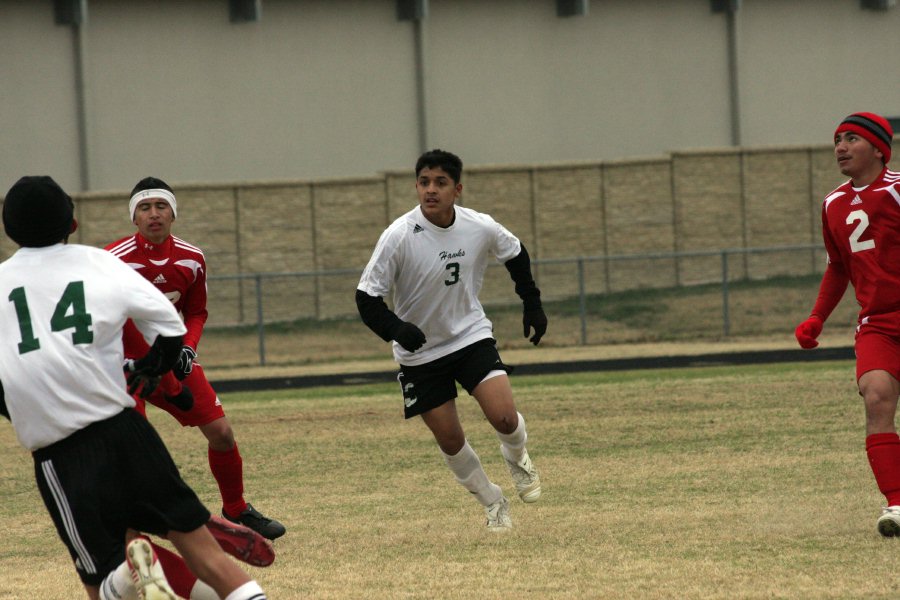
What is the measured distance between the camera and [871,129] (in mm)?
7738

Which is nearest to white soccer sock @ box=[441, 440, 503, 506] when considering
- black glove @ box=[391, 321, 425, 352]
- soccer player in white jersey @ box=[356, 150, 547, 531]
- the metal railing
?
soccer player in white jersey @ box=[356, 150, 547, 531]

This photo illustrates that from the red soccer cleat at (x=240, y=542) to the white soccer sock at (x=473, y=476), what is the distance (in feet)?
7.48

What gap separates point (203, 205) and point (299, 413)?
45.7 ft

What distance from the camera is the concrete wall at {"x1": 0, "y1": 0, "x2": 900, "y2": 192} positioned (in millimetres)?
28297

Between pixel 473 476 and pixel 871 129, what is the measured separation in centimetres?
289

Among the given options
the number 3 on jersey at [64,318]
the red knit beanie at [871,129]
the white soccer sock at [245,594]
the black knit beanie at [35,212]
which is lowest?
the white soccer sock at [245,594]

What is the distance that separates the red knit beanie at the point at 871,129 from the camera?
25.3ft

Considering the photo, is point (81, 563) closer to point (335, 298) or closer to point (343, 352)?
point (343, 352)

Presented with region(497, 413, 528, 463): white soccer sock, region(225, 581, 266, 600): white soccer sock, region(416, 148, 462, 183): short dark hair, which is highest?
region(416, 148, 462, 183): short dark hair

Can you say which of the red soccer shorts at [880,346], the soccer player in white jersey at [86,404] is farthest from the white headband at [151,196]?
the red soccer shorts at [880,346]

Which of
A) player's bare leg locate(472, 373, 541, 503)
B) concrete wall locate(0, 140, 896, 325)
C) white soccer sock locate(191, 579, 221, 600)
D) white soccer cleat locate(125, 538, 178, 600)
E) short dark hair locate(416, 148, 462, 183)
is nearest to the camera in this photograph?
white soccer cleat locate(125, 538, 178, 600)

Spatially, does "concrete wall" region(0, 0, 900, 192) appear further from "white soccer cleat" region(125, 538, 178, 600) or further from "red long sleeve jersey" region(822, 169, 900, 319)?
"white soccer cleat" region(125, 538, 178, 600)

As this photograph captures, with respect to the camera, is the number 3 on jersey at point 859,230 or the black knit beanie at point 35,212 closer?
the black knit beanie at point 35,212

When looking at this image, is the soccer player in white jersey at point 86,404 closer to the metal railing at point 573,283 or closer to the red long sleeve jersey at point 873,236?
the red long sleeve jersey at point 873,236
